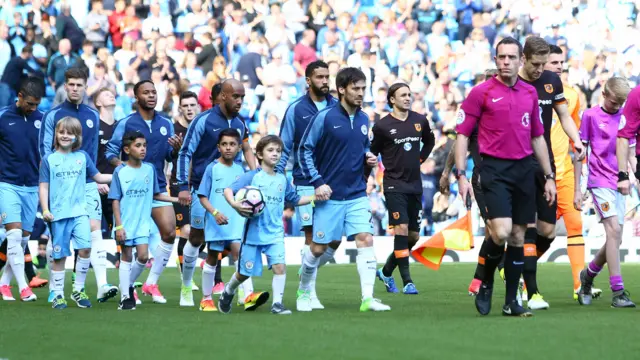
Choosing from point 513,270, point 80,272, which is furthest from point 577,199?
point 80,272

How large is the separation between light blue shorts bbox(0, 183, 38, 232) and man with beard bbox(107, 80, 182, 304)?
4.51 ft

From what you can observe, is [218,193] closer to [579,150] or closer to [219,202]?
[219,202]

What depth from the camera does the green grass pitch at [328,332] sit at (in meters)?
7.19

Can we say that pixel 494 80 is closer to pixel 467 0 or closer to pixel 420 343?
pixel 420 343

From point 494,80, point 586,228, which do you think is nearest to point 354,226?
point 494,80

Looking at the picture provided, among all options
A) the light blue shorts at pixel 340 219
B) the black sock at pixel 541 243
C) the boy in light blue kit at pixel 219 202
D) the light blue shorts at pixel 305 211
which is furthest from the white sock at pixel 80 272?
the black sock at pixel 541 243

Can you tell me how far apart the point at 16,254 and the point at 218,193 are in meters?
2.97

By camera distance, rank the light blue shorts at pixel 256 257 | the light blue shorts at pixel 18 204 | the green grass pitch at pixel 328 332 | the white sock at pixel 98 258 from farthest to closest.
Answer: the light blue shorts at pixel 18 204
the white sock at pixel 98 258
the light blue shorts at pixel 256 257
the green grass pitch at pixel 328 332

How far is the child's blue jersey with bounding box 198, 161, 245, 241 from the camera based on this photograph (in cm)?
1085

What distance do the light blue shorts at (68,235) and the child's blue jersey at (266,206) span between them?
6.64 ft

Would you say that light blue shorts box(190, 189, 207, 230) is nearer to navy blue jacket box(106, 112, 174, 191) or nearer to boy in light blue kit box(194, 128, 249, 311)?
boy in light blue kit box(194, 128, 249, 311)

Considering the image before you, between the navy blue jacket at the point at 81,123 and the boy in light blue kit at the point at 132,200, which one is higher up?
the navy blue jacket at the point at 81,123

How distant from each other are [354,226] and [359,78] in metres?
1.36

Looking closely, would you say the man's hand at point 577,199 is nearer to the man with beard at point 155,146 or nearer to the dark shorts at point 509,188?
the dark shorts at point 509,188
